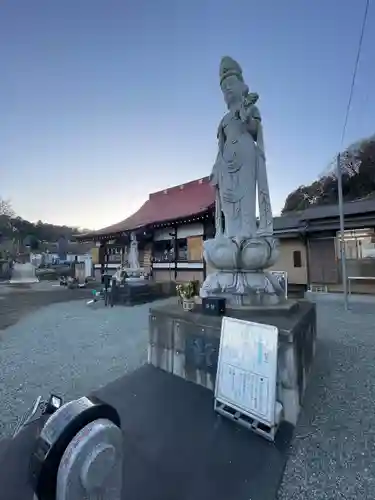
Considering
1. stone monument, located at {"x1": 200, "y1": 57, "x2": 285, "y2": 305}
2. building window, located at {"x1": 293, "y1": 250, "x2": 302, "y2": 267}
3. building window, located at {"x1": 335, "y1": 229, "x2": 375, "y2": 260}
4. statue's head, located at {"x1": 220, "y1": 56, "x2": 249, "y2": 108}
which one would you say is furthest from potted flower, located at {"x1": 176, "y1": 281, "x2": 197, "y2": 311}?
building window, located at {"x1": 293, "y1": 250, "x2": 302, "y2": 267}

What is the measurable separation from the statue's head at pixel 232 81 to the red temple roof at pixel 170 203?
26.6 feet

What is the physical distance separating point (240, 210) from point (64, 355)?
11.5 feet

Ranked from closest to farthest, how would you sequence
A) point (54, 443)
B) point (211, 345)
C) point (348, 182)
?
point (54, 443) < point (211, 345) < point (348, 182)

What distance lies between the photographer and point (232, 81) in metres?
3.92

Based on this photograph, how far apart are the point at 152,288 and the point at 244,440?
828 cm

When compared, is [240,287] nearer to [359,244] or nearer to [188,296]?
[188,296]

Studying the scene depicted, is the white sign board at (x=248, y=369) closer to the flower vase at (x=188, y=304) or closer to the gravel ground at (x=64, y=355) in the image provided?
the flower vase at (x=188, y=304)

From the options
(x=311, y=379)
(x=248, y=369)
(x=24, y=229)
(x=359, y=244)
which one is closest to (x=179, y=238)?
(x=359, y=244)

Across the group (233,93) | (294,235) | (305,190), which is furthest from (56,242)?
(233,93)

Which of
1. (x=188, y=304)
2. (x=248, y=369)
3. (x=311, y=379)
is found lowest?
(x=311, y=379)

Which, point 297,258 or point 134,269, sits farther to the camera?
point 134,269

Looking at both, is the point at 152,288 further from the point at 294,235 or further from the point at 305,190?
the point at 305,190

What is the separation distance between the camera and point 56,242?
42625 mm

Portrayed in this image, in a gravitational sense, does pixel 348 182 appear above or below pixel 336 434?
above
